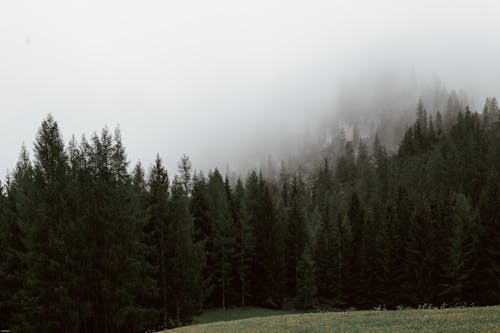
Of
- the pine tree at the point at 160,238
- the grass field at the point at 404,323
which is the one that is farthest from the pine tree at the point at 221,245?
the grass field at the point at 404,323

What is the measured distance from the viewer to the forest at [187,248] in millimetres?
33906

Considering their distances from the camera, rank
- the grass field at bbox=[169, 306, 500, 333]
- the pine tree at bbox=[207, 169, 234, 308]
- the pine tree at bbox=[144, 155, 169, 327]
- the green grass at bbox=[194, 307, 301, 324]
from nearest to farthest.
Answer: the grass field at bbox=[169, 306, 500, 333]
the pine tree at bbox=[144, 155, 169, 327]
the green grass at bbox=[194, 307, 301, 324]
the pine tree at bbox=[207, 169, 234, 308]

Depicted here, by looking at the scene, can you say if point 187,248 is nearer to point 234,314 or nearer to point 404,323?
point 234,314

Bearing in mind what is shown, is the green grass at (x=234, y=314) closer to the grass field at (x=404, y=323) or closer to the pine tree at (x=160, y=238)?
the pine tree at (x=160, y=238)

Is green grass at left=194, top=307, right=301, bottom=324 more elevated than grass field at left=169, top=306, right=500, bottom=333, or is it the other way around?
grass field at left=169, top=306, right=500, bottom=333

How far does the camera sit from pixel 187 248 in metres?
42.8

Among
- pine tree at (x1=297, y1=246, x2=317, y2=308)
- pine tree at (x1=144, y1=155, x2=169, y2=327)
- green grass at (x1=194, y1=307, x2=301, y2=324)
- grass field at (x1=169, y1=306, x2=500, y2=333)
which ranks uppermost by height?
pine tree at (x1=144, y1=155, x2=169, y2=327)

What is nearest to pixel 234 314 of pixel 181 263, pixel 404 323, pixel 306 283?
pixel 306 283

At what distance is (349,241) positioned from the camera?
73312mm

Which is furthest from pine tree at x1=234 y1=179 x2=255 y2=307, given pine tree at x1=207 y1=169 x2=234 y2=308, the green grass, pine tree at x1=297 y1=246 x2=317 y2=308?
A: pine tree at x1=297 y1=246 x2=317 y2=308

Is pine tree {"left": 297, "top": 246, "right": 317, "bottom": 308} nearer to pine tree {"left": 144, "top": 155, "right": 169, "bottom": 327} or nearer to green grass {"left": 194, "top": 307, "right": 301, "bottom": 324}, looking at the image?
green grass {"left": 194, "top": 307, "right": 301, "bottom": 324}

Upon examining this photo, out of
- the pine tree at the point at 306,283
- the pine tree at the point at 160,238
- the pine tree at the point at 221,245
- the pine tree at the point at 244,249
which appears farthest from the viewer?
the pine tree at the point at 306,283

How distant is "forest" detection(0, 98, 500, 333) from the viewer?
3391 cm

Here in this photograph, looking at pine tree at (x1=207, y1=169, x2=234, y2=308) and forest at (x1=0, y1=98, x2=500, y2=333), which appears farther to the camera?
pine tree at (x1=207, y1=169, x2=234, y2=308)
